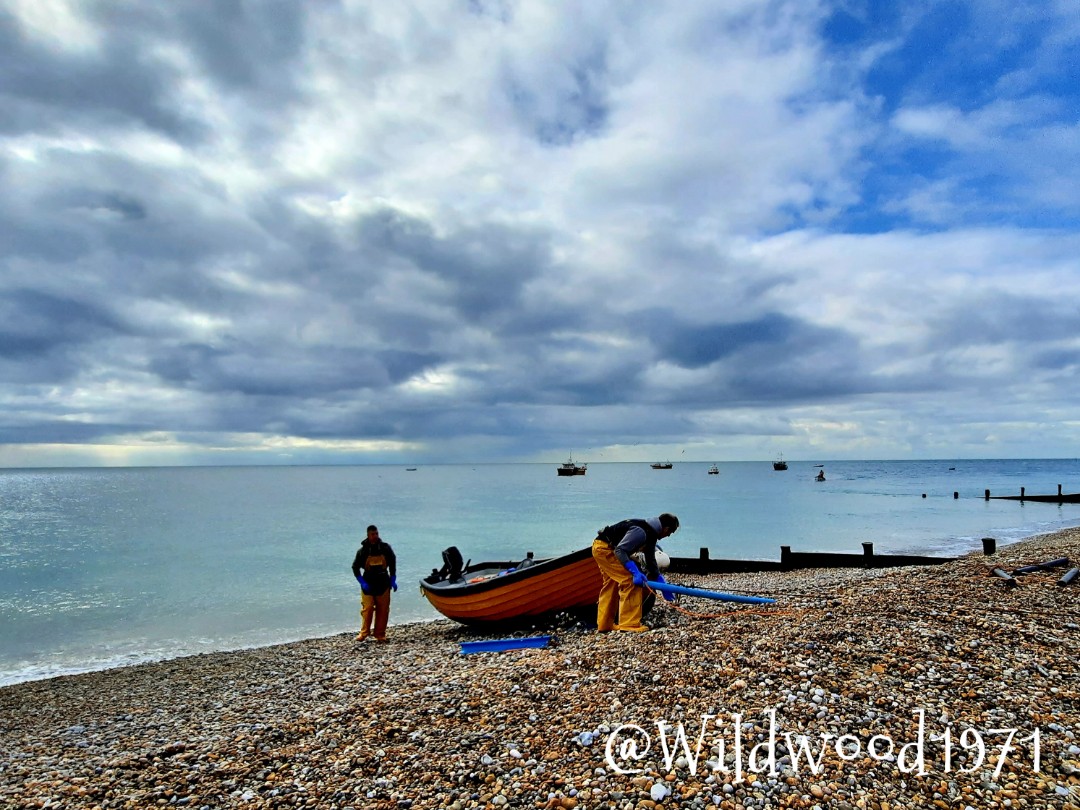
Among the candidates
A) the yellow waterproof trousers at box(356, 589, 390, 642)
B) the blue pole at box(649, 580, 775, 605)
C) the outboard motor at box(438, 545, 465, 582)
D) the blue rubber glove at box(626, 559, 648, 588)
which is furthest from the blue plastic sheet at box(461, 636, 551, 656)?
the outboard motor at box(438, 545, 465, 582)

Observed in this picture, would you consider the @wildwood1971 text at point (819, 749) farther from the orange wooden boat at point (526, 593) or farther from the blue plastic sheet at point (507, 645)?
the orange wooden boat at point (526, 593)

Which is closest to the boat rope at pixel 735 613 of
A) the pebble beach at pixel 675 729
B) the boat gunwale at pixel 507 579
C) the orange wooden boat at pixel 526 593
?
the pebble beach at pixel 675 729

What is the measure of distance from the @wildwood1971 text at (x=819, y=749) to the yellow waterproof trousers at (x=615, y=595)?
5165 millimetres

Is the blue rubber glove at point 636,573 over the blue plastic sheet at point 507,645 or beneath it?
over

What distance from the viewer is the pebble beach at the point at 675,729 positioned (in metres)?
4.86

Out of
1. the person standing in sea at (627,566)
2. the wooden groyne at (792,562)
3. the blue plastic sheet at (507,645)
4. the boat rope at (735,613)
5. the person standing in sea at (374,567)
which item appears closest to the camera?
the boat rope at (735,613)

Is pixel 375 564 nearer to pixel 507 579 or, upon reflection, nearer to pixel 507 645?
pixel 507 579

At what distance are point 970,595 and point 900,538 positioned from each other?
3539 centimetres

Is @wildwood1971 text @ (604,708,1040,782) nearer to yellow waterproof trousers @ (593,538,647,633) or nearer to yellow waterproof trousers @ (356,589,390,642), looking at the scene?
yellow waterproof trousers @ (593,538,647,633)

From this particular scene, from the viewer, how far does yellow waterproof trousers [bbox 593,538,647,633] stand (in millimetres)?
10938

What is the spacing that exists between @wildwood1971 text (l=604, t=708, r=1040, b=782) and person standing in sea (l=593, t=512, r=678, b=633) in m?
5.02

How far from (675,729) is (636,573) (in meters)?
4.93

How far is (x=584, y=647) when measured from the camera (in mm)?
9375

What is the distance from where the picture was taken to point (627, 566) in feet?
35.3
